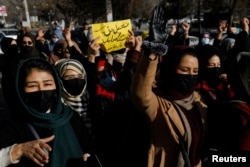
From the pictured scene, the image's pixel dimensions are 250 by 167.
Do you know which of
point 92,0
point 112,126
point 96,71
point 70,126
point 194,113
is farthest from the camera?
point 92,0

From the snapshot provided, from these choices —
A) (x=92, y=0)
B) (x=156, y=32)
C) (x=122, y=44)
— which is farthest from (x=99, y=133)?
(x=92, y=0)

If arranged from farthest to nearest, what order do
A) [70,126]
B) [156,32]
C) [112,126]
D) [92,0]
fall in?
[92,0], [112,126], [70,126], [156,32]

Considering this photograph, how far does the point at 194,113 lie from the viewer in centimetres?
211

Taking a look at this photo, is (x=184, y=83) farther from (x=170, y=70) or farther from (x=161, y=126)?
(x=161, y=126)

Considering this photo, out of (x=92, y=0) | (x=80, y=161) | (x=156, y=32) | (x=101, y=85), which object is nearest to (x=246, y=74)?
(x=156, y=32)

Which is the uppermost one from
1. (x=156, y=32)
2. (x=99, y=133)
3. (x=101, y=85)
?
(x=156, y=32)

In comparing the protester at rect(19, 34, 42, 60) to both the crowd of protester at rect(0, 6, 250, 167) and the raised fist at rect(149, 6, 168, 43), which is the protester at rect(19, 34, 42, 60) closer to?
the crowd of protester at rect(0, 6, 250, 167)

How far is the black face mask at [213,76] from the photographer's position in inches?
128

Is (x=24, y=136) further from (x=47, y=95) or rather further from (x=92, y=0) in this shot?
(x=92, y=0)

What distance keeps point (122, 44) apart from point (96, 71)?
1.44 meters

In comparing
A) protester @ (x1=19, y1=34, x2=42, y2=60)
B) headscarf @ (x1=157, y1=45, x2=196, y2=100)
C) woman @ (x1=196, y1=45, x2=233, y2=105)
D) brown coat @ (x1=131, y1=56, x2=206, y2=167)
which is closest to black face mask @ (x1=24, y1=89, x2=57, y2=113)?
brown coat @ (x1=131, y1=56, x2=206, y2=167)

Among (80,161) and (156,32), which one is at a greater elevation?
(156,32)

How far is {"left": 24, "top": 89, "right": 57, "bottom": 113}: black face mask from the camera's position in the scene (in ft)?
7.05

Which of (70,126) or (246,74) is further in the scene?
(70,126)
